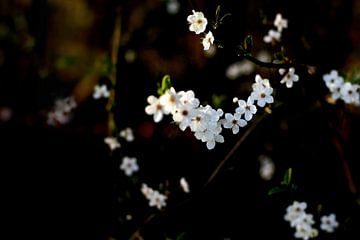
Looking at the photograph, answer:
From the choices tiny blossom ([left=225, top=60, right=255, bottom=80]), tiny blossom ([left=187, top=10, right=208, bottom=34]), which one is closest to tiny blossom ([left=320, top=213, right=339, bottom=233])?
tiny blossom ([left=187, top=10, right=208, bottom=34])

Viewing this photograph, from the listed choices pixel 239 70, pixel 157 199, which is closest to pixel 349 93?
pixel 157 199

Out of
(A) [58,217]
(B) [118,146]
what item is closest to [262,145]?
(B) [118,146]

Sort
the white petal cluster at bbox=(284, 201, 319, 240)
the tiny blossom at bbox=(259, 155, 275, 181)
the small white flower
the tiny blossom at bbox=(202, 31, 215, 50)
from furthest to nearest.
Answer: the tiny blossom at bbox=(259, 155, 275, 181) < the small white flower < the white petal cluster at bbox=(284, 201, 319, 240) < the tiny blossom at bbox=(202, 31, 215, 50)

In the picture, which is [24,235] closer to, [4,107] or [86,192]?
[86,192]

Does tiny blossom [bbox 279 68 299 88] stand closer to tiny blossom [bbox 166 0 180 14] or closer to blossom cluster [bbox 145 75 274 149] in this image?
blossom cluster [bbox 145 75 274 149]

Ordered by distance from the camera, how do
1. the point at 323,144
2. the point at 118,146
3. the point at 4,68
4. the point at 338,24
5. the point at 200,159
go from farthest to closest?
the point at 4,68 → the point at 338,24 → the point at 323,144 → the point at 200,159 → the point at 118,146

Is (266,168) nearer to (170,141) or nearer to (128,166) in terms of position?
(170,141)
